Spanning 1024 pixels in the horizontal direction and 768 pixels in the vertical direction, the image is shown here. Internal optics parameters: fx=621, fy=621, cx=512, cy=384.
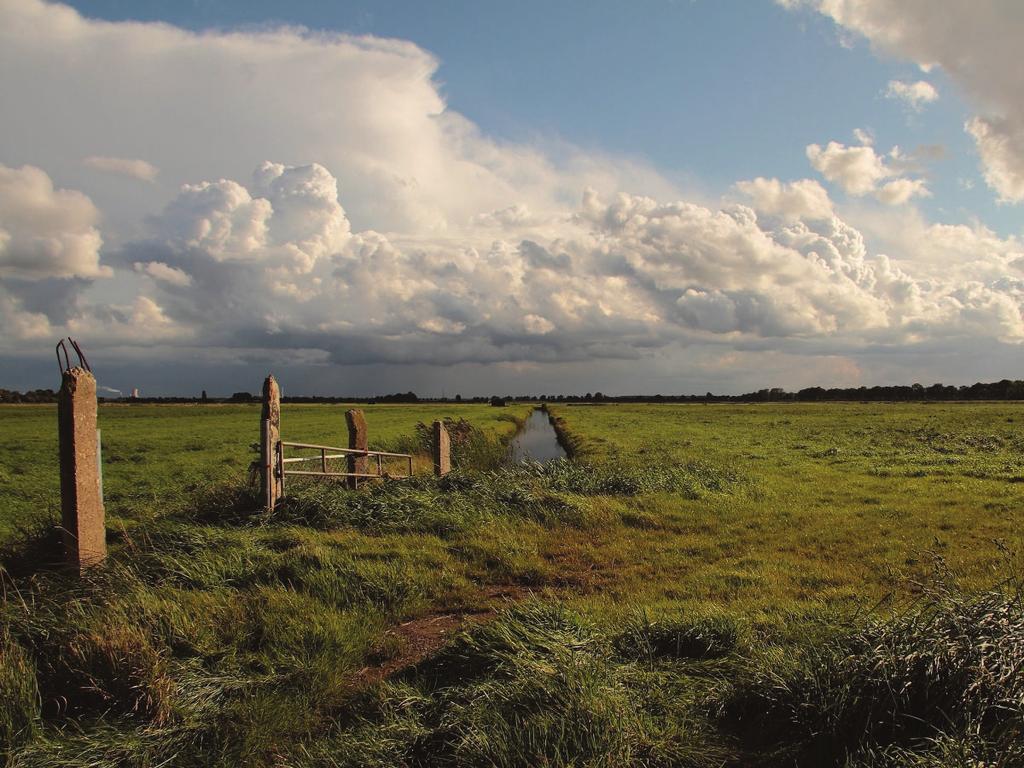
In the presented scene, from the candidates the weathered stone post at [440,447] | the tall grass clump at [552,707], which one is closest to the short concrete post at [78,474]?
the tall grass clump at [552,707]

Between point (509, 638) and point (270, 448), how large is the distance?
702 cm

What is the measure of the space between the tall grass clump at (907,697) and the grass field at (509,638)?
0.06ft

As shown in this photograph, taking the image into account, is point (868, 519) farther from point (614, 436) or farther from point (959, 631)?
point (614, 436)

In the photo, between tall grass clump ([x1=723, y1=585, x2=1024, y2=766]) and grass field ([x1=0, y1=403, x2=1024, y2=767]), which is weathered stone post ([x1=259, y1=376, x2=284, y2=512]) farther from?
tall grass clump ([x1=723, y1=585, x2=1024, y2=766])

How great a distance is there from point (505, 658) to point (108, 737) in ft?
10.2

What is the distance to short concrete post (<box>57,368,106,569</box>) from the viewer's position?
783 cm

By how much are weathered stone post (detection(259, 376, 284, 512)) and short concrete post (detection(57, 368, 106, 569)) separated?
9.48ft

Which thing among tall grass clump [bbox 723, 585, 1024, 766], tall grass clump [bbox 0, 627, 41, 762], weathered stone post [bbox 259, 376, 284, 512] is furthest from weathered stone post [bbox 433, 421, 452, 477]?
tall grass clump [bbox 723, 585, 1024, 766]

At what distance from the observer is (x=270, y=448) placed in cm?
1100

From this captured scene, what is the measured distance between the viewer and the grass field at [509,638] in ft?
13.5

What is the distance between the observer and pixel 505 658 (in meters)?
5.33

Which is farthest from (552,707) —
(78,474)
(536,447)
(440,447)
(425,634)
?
(536,447)

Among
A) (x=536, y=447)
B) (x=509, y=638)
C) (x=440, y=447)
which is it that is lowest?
(x=536, y=447)

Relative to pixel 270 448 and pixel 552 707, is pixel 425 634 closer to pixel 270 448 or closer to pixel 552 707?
pixel 552 707
